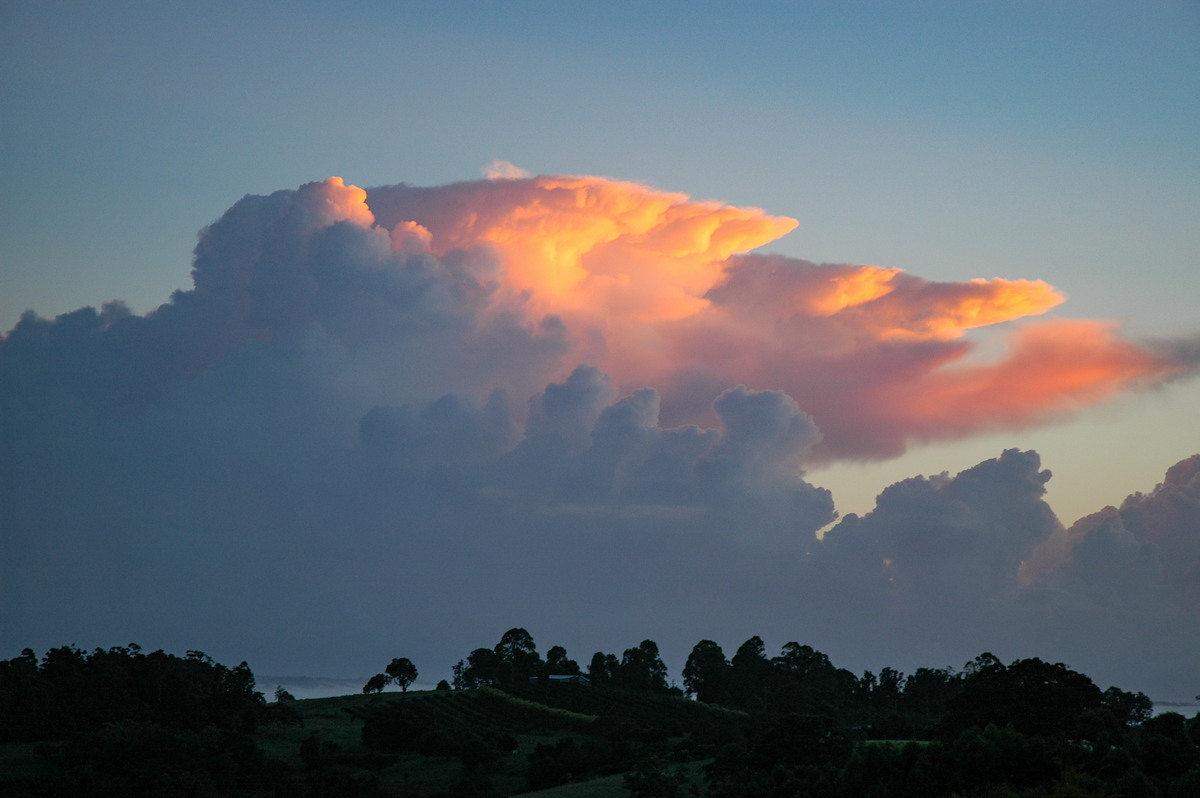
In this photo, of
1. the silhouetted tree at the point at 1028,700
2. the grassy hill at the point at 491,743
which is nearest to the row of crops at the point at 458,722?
the grassy hill at the point at 491,743

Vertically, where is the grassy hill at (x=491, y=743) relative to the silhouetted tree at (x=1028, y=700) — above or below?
below

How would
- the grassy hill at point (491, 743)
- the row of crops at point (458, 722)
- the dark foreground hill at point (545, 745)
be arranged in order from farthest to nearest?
1. the row of crops at point (458, 722)
2. the grassy hill at point (491, 743)
3. the dark foreground hill at point (545, 745)

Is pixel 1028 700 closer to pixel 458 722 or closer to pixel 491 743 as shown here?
pixel 491 743

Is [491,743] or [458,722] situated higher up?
[458,722]

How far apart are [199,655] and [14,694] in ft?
90.3

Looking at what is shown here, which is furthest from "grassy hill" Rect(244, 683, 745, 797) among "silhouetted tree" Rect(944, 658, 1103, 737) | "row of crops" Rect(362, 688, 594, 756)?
"silhouetted tree" Rect(944, 658, 1103, 737)

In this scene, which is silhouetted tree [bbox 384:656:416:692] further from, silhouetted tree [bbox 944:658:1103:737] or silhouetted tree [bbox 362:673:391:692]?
silhouetted tree [bbox 944:658:1103:737]

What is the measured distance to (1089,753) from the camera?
58.9 m

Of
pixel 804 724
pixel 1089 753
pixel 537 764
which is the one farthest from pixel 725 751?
pixel 1089 753

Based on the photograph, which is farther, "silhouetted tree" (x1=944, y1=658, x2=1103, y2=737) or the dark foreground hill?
"silhouetted tree" (x1=944, y1=658, x2=1103, y2=737)

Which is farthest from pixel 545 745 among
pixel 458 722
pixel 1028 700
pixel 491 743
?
A: pixel 1028 700

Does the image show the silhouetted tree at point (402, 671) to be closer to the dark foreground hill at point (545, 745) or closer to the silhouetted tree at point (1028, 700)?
the dark foreground hill at point (545, 745)

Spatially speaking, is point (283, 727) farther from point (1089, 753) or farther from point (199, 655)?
point (1089, 753)

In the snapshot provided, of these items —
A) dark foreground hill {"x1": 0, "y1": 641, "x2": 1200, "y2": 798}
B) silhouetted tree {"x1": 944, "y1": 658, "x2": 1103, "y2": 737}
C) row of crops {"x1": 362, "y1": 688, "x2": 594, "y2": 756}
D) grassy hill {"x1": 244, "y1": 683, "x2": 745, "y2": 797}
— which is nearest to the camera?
dark foreground hill {"x1": 0, "y1": 641, "x2": 1200, "y2": 798}
